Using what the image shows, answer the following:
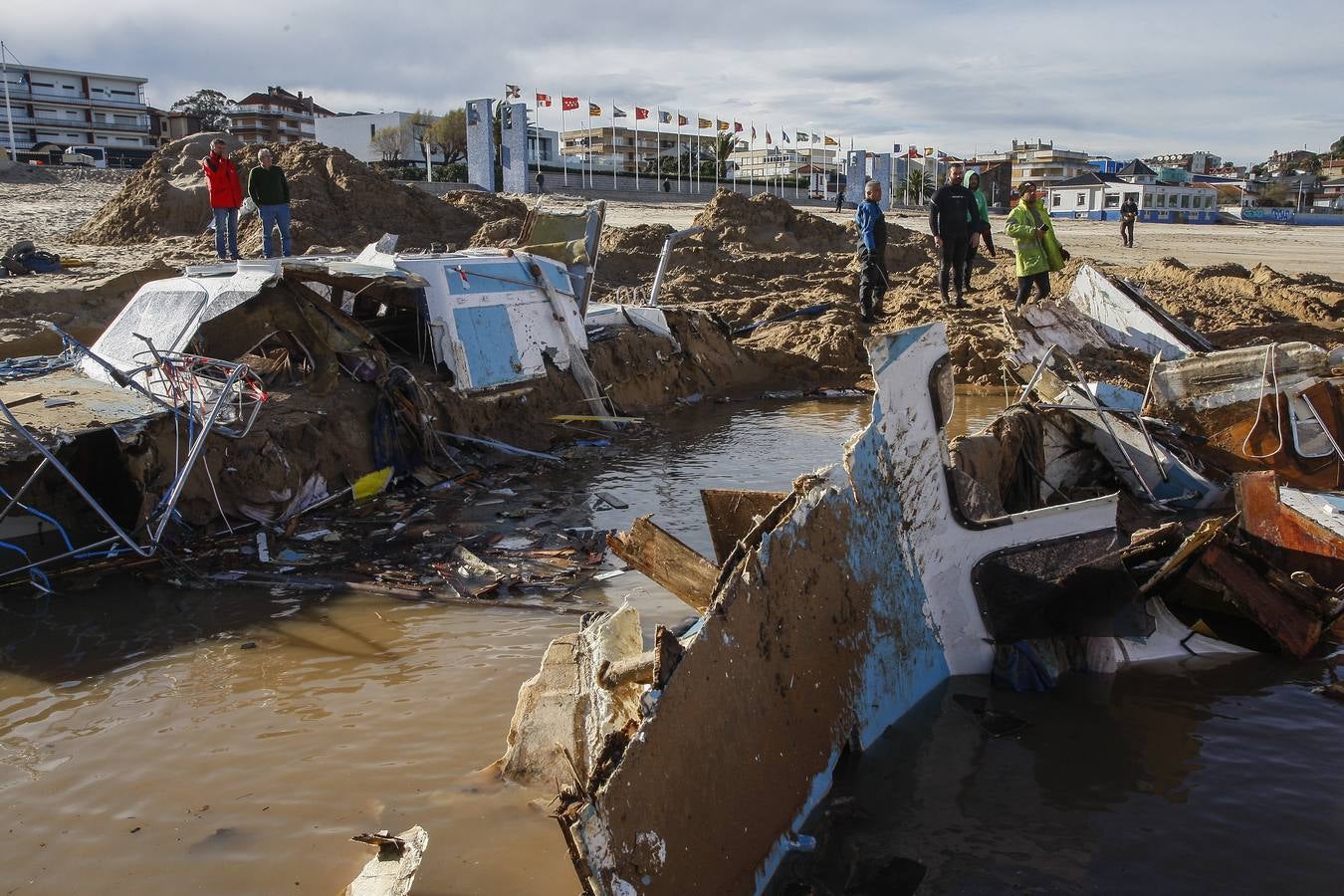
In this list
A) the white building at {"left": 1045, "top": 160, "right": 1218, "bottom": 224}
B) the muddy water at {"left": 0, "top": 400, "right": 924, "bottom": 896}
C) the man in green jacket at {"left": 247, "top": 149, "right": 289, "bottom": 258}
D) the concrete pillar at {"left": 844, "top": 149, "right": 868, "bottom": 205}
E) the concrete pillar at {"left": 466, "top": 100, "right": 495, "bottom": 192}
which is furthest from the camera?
the white building at {"left": 1045, "top": 160, "right": 1218, "bottom": 224}

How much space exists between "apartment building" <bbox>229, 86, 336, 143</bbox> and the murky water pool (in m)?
82.1

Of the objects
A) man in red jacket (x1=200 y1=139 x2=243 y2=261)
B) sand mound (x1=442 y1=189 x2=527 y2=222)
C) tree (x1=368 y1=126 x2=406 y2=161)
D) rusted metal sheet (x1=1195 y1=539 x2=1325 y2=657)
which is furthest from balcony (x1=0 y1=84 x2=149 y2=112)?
rusted metal sheet (x1=1195 y1=539 x2=1325 y2=657)

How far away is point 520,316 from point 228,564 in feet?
14.9

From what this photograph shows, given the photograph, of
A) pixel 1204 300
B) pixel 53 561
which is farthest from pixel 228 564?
pixel 1204 300

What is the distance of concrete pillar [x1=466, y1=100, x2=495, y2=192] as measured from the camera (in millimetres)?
35406

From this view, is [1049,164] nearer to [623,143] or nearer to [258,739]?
[623,143]

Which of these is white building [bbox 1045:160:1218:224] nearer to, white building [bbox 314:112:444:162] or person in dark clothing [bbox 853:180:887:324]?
white building [bbox 314:112:444:162]

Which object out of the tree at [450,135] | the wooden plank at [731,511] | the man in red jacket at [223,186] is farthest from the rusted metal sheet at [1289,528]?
the tree at [450,135]

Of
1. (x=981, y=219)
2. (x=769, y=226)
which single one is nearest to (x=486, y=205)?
(x=769, y=226)

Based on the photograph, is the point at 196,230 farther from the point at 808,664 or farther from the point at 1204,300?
the point at 808,664

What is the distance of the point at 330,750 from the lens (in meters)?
4.46

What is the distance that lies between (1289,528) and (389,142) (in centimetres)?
6363

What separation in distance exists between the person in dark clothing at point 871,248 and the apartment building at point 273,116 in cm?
7451

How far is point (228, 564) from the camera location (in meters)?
6.84
